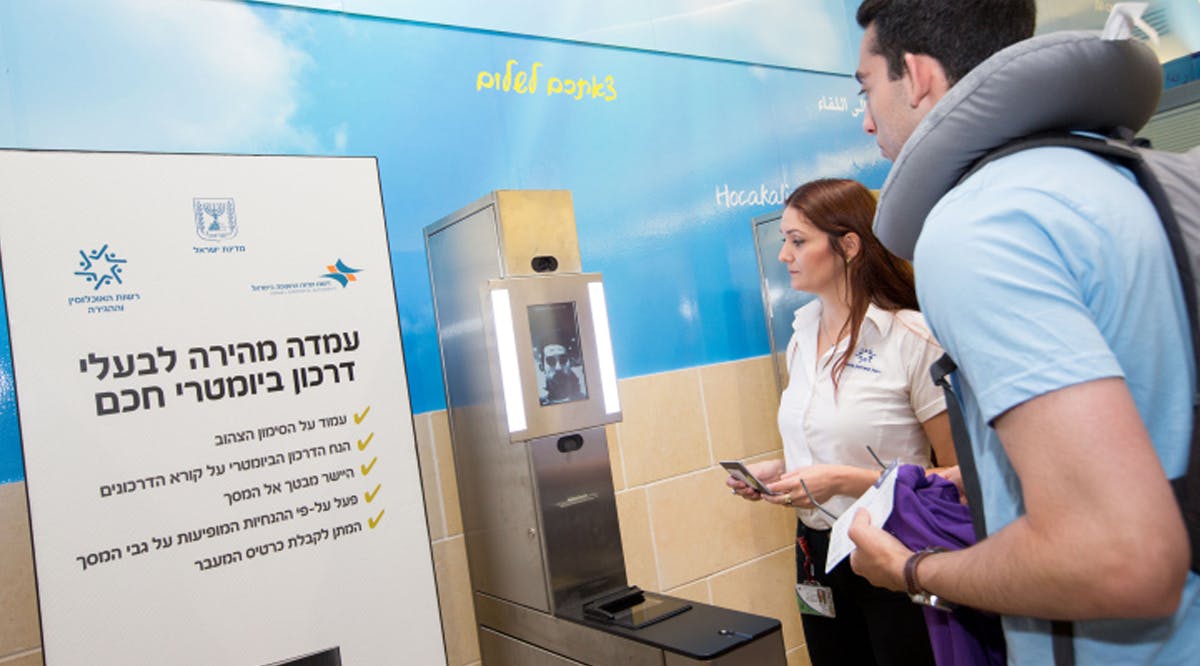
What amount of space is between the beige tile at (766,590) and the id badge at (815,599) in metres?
0.71

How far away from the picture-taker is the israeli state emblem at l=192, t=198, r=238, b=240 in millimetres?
1869

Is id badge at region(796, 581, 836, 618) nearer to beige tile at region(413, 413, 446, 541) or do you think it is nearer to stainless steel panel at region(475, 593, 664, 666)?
stainless steel panel at region(475, 593, 664, 666)

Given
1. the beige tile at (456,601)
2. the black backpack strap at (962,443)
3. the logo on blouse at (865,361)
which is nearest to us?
the black backpack strap at (962,443)

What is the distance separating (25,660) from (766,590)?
2.56 m

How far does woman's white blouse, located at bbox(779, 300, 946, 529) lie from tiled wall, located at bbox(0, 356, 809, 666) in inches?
28.1

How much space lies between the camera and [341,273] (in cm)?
203

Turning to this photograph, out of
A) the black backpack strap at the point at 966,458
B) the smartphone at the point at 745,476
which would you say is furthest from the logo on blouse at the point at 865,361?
the black backpack strap at the point at 966,458

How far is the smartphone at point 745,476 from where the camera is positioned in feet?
6.81

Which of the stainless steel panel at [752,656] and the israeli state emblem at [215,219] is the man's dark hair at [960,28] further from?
the israeli state emblem at [215,219]

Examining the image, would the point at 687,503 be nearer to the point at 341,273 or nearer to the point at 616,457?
the point at 616,457

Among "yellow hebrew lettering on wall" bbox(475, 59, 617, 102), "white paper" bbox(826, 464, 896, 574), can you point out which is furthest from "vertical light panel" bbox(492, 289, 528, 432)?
"yellow hebrew lettering on wall" bbox(475, 59, 617, 102)

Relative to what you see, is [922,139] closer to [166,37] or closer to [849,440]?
[849,440]

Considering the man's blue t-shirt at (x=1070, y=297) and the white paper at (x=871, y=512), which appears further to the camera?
the white paper at (x=871, y=512)

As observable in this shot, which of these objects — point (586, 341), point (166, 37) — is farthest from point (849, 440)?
point (166, 37)
